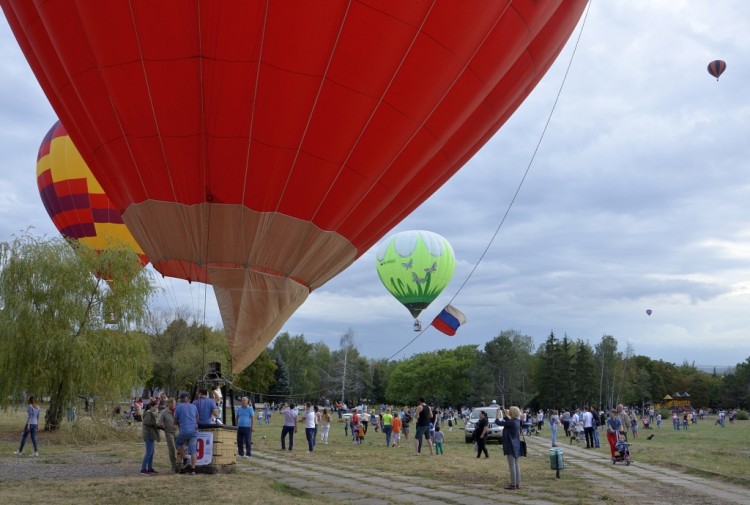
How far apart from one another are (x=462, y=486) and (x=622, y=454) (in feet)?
20.5

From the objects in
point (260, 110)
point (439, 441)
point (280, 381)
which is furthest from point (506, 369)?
point (260, 110)

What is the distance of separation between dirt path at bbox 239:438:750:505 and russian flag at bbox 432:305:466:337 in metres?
8.02

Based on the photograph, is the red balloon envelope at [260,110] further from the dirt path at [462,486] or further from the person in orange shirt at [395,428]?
the person in orange shirt at [395,428]

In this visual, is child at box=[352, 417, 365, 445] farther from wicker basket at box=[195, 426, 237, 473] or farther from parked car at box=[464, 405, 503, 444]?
wicker basket at box=[195, 426, 237, 473]

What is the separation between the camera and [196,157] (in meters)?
9.29

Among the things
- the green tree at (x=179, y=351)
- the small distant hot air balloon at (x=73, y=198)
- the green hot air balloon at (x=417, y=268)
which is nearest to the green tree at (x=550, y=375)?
the green tree at (x=179, y=351)

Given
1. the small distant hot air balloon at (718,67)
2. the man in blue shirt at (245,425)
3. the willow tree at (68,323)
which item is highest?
the small distant hot air balloon at (718,67)

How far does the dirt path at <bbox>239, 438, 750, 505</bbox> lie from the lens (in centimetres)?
956

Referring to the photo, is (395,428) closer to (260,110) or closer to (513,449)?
(513,449)

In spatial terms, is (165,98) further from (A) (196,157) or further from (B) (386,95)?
(B) (386,95)

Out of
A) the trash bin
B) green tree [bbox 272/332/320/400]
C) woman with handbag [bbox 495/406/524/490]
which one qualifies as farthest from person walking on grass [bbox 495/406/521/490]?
green tree [bbox 272/332/320/400]

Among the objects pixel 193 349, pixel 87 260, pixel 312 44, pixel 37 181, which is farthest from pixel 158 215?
pixel 193 349

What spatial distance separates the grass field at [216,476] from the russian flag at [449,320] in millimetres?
3634

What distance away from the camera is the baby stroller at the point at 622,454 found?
15469 mm
